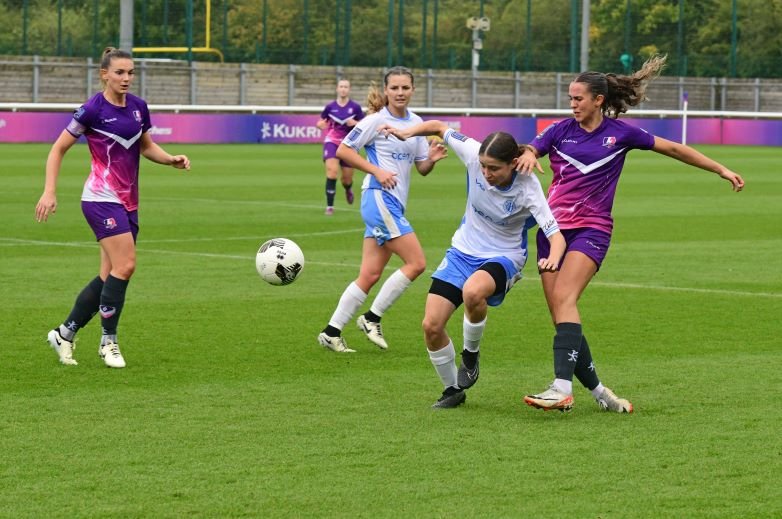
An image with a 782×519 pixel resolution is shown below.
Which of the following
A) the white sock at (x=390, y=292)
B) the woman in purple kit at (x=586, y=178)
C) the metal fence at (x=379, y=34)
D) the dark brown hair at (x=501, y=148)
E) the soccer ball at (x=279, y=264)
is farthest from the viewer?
the metal fence at (x=379, y=34)

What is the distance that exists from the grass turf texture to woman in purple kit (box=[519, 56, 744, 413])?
476mm

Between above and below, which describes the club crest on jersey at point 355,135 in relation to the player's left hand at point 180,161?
above

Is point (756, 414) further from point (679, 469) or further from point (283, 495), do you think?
point (283, 495)

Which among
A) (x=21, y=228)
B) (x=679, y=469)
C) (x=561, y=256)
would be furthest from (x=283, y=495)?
(x=21, y=228)

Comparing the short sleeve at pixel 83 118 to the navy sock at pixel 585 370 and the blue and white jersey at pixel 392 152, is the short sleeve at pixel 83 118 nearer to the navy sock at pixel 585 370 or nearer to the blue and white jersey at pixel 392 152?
the blue and white jersey at pixel 392 152

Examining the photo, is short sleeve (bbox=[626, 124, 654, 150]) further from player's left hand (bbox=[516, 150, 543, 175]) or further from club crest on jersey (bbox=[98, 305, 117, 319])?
club crest on jersey (bbox=[98, 305, 117, 319])

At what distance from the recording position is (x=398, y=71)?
1006cm

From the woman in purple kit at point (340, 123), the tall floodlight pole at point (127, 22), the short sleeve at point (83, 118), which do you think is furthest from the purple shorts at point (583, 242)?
the tall floodlight pole at point (127, 22)

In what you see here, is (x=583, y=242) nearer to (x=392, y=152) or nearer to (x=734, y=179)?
(x=734, y=179)

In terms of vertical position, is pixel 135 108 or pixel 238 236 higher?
pixel 135 108

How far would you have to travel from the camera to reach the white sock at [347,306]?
1011 cm

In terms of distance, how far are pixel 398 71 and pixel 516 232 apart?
249 cm

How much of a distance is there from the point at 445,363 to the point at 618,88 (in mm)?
1824

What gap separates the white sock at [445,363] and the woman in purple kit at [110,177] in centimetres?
227
